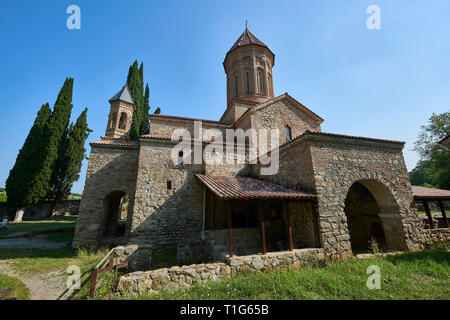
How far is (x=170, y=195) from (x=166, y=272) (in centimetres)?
443

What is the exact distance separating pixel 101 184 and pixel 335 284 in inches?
407

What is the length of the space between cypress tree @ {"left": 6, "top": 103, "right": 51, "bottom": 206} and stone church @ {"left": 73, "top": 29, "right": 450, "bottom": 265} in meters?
10.8

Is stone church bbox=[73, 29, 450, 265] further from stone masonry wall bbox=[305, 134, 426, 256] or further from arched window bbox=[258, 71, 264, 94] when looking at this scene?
arched window bbox=[258, 71, 264, 94]

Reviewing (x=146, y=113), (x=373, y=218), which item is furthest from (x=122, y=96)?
(x=373, y=218)

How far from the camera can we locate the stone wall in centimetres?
855

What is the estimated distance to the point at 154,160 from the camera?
860cm

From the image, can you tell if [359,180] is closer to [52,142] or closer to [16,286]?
[16,286]

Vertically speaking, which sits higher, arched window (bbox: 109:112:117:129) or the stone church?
arched window (bbox: 109:112:117:129)

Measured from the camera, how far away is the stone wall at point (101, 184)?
28.0 ft

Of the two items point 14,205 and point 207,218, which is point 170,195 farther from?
point 14,205

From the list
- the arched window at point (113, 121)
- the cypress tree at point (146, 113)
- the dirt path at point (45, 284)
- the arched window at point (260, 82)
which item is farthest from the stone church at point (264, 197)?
the cypress tree at point (146, 113)

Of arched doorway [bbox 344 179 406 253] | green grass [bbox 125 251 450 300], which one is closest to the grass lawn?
green grass [bbox 125 251 450 300]
